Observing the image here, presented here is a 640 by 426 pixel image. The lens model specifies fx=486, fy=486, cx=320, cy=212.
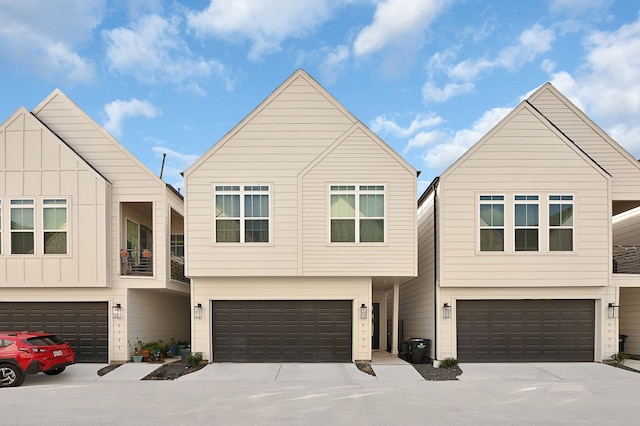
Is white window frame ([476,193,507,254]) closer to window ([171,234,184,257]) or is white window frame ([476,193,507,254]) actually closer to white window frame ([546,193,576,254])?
white window frame ([546,193,576,254])

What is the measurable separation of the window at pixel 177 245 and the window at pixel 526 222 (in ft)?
46.5

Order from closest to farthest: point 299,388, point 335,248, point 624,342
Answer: point 299,388 < point 335,248 < point 624,342

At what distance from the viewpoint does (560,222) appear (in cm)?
1452

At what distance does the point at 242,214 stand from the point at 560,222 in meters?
9.50

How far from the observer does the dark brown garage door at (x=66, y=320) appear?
1492cm

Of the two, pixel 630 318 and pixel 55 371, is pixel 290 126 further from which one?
pixel 630 318

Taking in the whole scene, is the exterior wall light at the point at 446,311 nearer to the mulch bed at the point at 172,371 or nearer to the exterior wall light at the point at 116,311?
the mulch bed at the point at 172,371

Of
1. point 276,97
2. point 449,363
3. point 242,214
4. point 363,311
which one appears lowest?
point 449,363

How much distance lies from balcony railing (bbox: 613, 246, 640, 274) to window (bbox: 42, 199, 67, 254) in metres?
17.3

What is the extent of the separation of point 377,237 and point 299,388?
5005 mm

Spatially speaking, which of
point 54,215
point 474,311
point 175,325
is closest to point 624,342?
point 474,311

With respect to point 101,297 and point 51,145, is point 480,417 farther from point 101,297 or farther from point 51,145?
point 51,145

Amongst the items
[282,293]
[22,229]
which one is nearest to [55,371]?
[22,229]

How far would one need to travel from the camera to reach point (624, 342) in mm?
16484
